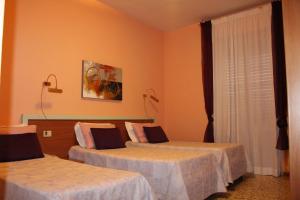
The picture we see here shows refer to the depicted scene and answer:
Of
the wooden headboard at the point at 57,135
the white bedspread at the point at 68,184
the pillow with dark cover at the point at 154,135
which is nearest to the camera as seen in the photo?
the white bedspread at the point at 68,184

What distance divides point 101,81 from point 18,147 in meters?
1.74

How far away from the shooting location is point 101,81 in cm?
388

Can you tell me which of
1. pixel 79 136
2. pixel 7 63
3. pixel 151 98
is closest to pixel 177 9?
pixel 151 98

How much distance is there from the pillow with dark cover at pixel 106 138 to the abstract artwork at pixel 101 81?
2.21 ft

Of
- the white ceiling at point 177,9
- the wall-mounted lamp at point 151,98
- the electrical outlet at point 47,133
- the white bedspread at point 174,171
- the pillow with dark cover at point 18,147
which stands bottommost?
the white bedspread at point 174,171

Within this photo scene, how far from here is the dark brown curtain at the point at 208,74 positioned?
4551 mm

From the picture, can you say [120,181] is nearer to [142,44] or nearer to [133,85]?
[133,85]

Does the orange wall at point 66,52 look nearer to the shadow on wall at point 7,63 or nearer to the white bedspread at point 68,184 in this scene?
the shadow on wall at point 7,63

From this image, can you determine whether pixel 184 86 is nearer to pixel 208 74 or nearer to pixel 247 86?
pixel 208 74

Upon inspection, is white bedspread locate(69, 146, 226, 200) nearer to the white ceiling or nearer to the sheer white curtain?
the sheer white curtain

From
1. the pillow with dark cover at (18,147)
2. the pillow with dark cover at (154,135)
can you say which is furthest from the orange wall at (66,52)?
the pillow with dark cover at (154,135)

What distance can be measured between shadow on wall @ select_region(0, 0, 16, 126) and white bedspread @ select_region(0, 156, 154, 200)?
2.96 feet

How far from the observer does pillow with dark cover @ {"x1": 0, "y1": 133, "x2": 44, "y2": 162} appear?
2.31 m

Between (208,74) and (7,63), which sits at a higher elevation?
(208,74)
